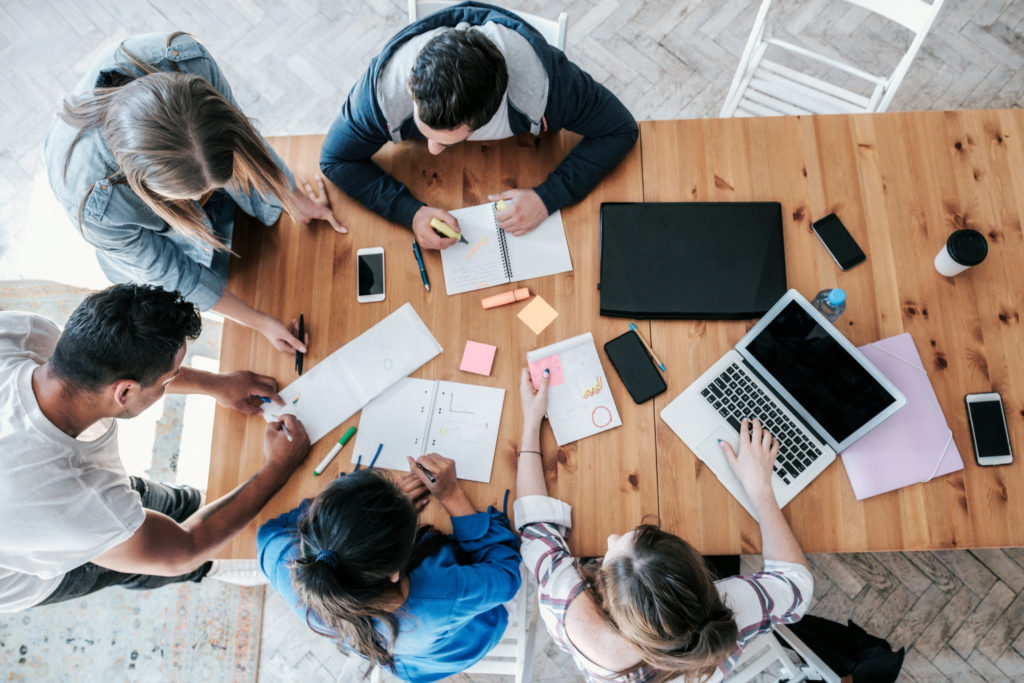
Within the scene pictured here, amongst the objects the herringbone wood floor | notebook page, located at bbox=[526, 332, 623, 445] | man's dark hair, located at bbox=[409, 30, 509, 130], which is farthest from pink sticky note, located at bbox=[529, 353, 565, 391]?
the herringbone wood floor

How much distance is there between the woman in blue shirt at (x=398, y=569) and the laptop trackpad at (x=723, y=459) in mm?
459

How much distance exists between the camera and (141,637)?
2.13 meters

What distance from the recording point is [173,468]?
2.23m

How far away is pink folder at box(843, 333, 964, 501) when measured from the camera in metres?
1.32

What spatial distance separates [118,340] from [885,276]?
1.62m

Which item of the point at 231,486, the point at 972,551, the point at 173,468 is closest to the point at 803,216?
the point at 972,551

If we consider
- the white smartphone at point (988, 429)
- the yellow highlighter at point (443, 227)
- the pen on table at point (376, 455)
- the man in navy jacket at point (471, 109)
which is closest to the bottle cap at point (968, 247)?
the white smartphone at point (988, 429)

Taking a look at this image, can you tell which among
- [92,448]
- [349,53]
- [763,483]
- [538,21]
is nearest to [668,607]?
[763,483]

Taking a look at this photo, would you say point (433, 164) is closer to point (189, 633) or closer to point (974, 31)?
point (189, 633)

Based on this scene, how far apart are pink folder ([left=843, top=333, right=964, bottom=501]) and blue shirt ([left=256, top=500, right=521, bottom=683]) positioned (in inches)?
29.9

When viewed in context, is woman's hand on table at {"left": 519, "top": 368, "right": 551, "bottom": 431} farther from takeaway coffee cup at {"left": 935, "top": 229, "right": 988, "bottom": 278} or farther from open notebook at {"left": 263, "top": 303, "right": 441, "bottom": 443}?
takeaway coffee cup at {"left": 935, "top": 229, "right": 988, "bottom": 278}

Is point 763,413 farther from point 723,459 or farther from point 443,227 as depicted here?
point 443,227

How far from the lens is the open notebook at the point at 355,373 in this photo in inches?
57.2

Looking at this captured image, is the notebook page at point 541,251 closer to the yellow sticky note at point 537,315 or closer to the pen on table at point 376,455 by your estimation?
the yellow sticky note at point 537,315
